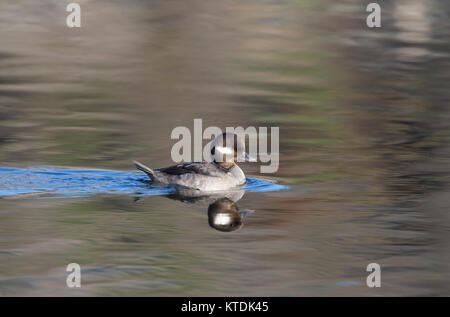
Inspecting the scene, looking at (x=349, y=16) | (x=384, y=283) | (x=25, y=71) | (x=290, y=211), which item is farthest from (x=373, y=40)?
(x=384, y=283)

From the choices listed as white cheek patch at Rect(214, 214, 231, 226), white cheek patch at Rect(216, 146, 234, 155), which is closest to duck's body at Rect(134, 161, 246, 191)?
white cheek patch at Rect(216, 146, 234, 155)

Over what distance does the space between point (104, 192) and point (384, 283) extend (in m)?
4.57

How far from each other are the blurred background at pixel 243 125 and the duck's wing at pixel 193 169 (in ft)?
2.54

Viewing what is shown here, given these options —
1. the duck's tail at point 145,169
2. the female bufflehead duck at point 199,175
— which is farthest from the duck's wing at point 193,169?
the duck's tail at point 145,169

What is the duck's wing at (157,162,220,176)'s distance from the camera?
492 inches

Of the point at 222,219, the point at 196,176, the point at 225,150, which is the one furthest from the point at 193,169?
the point at 222,219

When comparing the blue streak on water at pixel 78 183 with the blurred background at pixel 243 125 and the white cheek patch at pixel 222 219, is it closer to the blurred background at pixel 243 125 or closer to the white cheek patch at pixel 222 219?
the blurred background at pixel 243 125

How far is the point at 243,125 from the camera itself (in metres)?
17.3

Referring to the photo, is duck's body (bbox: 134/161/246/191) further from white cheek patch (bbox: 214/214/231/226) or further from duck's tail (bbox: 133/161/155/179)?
white cheek patch (bbox: 214/214/231/226)

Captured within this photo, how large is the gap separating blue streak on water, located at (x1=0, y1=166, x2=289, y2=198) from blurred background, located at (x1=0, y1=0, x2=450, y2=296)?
1.02 feet

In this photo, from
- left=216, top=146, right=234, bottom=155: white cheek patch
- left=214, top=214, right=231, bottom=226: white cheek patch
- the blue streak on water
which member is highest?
left=216, top=146, right=234, bottom=155: white cheek patch

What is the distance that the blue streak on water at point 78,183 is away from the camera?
470 inches

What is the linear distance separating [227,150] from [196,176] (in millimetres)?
935

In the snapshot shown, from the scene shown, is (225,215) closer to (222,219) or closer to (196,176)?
(222,219)
